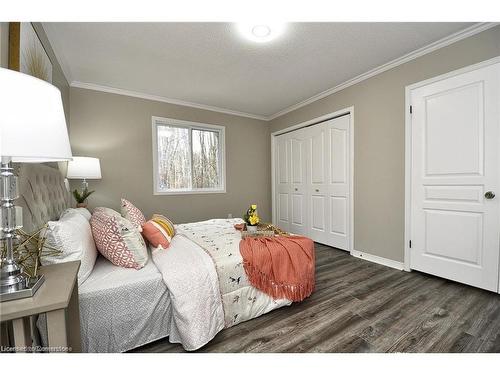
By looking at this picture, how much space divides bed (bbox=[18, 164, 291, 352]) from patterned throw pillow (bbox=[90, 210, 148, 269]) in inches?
2.2

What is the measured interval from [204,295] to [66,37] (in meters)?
2.57

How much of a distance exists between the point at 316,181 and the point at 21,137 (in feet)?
11.2

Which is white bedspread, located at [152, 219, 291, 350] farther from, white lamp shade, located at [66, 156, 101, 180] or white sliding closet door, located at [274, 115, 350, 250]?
white sliding closet door, located at [274, 115, 350, 250]

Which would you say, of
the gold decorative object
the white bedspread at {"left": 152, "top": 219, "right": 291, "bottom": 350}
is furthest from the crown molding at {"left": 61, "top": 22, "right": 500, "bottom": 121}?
the white bedspread at {"left": 152, "top": 219, "right": 291, "bottom": 350}

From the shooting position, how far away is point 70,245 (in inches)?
46.6

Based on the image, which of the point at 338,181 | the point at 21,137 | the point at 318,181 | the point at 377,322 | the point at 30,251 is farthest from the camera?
the point at 318,181

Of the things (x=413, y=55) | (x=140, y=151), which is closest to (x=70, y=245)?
(x=140, y=151)

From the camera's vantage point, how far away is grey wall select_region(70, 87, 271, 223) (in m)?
2.91

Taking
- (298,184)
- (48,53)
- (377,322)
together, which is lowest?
(377,322)

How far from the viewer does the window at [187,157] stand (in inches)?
138

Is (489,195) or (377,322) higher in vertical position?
(489,195)

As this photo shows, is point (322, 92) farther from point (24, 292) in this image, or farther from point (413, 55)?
point (24, 292)

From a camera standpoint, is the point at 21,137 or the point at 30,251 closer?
the point at 21,137
